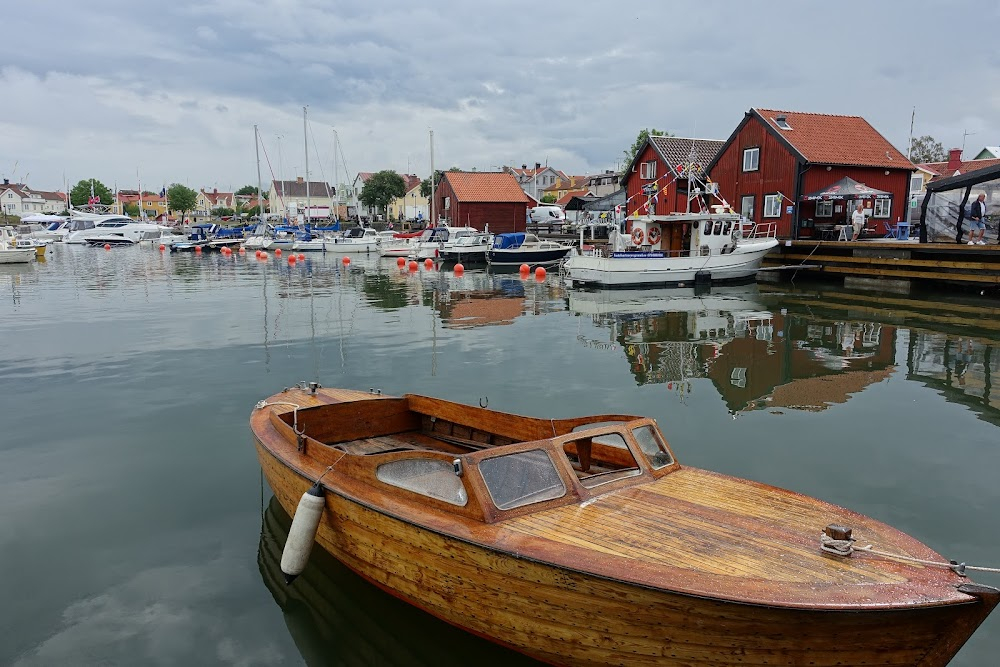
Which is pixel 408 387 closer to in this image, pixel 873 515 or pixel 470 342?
pixel 470 342

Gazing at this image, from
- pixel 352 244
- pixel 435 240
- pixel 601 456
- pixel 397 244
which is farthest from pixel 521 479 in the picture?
pixel 352 244

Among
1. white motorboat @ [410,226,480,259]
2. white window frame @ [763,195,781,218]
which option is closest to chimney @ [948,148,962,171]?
white window frame @ [763,195,781,218]

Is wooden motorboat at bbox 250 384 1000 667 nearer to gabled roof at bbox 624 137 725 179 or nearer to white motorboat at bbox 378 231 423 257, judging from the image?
gabled roof at bbox 624 137 725 179

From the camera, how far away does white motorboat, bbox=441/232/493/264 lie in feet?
142

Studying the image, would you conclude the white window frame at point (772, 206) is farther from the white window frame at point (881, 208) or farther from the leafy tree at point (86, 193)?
the leafy tree at point (86, 193)

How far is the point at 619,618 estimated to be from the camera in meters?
4.26

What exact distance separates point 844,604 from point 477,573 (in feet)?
7.59

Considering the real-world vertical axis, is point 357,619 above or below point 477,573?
below

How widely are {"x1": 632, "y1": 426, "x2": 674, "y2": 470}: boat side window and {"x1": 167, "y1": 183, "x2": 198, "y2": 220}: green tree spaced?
128 metres

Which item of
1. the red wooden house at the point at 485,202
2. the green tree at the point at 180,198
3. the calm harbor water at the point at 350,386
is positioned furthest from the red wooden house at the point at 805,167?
the green tree at the point at 180,198

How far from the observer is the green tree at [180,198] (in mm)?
120188

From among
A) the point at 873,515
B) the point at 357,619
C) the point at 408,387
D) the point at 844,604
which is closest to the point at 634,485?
the point at 844,604

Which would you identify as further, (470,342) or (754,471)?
(470,342)

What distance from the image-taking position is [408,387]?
12633 millimetres
